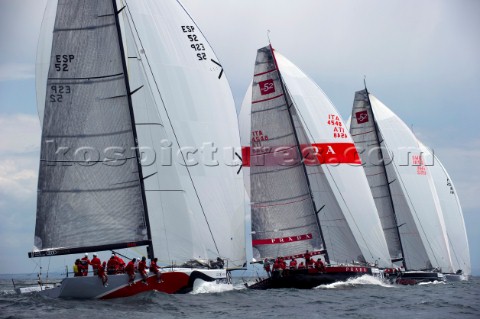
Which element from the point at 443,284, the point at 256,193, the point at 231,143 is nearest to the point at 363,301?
the point at 231,143

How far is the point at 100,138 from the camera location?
25203 millimetres

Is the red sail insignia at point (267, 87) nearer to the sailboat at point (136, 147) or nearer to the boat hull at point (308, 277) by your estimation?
the sailboat at point (136, 147)

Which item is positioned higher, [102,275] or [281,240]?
[281,240]

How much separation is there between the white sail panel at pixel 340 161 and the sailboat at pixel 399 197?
710cm

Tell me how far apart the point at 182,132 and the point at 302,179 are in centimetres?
752

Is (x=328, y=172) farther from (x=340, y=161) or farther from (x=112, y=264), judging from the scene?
(x=112, y=264)

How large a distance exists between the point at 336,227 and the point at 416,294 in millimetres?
4872

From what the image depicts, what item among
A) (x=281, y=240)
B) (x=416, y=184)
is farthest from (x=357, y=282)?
(x=416, y=184)

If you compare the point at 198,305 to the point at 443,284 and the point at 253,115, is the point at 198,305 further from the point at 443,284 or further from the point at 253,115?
the point at 443,284

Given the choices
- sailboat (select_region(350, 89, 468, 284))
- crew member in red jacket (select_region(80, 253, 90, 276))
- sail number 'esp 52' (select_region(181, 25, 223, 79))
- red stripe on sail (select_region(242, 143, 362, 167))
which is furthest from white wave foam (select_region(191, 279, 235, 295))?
sailboat (select_region(350, 89, 468, 284))

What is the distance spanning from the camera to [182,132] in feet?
92.0

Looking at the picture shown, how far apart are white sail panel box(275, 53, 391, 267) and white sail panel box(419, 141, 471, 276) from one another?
1468cm

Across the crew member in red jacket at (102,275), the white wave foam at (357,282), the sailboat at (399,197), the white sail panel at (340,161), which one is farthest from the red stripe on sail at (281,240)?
the crew member in red jacket at (102,275)

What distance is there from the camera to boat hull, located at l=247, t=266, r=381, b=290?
98.8ft
